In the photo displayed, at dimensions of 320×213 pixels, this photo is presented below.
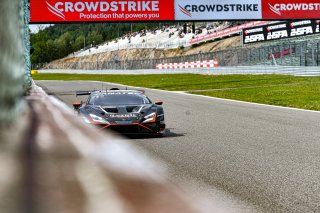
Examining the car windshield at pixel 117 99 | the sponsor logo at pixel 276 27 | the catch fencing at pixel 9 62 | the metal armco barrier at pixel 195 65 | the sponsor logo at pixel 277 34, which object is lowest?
the car windshield at pixel 117 99

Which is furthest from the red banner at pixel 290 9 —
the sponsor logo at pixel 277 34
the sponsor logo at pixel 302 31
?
the sponsor logo at pixel 277 34

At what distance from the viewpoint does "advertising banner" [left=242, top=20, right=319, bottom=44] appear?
66.8 meters

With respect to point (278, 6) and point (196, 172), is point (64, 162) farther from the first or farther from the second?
point (278, 6)

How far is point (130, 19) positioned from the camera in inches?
1533

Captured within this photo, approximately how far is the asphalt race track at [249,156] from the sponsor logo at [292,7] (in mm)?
23479

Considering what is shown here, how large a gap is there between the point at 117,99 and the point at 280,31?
61057 millimetres

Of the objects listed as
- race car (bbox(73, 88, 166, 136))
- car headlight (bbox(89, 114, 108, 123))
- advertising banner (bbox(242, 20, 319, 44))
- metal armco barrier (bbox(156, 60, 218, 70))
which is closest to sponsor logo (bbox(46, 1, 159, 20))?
metal armco barrier (bbox(156, 60, 218, 70))

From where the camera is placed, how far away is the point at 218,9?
4034 centimetres

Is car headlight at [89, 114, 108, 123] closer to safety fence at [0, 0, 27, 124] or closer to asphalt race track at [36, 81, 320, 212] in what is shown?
asphalt race track at [36, 81, 320, 212]

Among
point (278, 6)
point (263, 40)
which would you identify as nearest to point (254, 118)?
point (278, 6)

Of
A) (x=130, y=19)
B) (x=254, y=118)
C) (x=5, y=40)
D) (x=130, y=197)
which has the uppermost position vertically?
(x=130, y=19)

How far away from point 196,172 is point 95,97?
5.86 meters

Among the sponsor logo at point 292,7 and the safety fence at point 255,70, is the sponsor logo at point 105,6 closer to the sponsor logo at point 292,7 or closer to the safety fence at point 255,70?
the sponsor logo at point 292,7

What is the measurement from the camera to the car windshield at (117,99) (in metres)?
13.2
